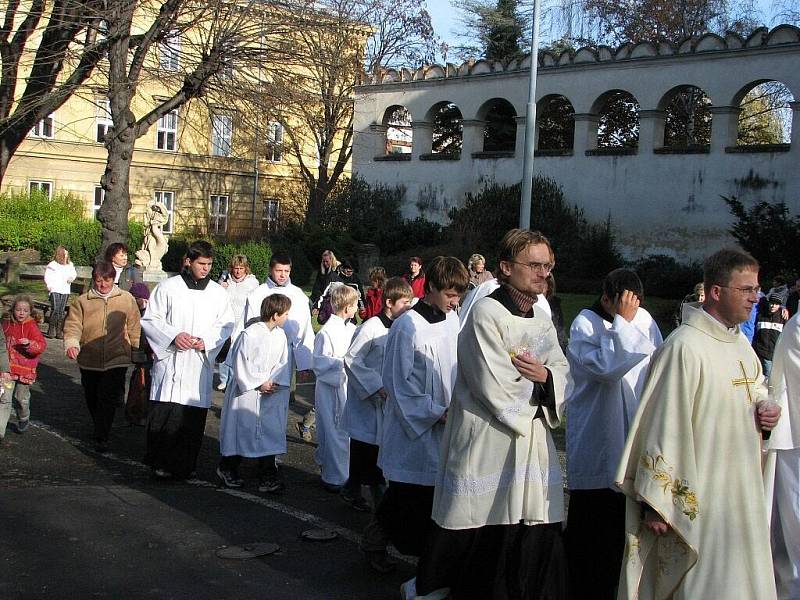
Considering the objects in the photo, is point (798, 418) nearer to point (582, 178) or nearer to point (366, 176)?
point (582, 178)

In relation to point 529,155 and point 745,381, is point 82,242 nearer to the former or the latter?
point 529,155

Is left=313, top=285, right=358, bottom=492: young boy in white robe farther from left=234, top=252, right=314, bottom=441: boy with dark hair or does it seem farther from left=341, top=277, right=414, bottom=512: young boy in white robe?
left=341, top=277, right=414, bottom=512: young boy in white robe

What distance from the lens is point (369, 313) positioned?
13.8 m

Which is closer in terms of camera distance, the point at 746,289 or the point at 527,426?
the point at 746,289

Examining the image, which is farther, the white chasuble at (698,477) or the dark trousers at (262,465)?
the dark trousers at (262,465)

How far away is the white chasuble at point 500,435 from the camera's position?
16.6ft

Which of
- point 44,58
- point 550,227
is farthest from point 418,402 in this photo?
point 550,227

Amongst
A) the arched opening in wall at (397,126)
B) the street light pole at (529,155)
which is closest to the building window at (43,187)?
the arched opening in wall at (397,126)

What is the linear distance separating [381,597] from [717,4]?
42.7m

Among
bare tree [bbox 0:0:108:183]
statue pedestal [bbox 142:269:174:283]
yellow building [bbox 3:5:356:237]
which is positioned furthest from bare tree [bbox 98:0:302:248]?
yellow building [bbox 3:5:356:237]

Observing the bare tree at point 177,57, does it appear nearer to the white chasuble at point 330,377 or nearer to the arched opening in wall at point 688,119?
the white chasuble at point 330,377

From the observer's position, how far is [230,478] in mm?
8555

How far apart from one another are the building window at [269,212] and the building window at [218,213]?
189cm

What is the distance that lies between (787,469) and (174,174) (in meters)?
45.1
